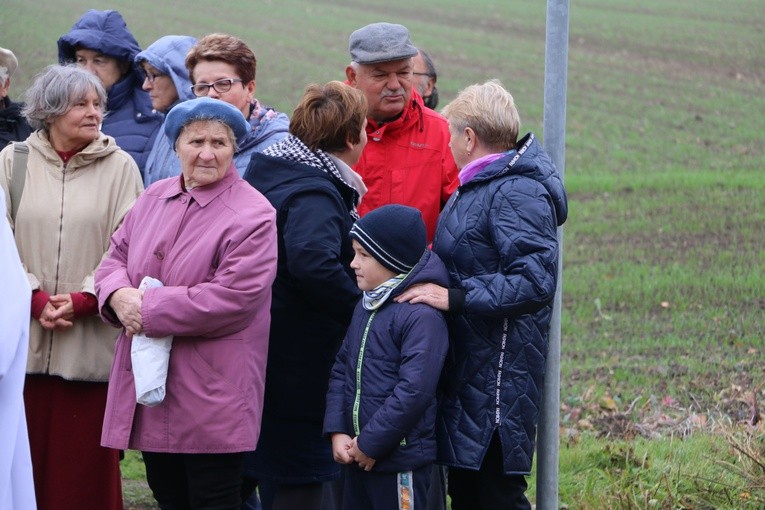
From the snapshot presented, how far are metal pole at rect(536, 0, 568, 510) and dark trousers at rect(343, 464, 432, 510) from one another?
0.50 m

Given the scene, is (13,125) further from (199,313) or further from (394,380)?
(394,380)

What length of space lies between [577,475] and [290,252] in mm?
2010

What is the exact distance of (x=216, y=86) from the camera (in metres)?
4.82

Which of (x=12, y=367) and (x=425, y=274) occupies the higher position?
(x=425, y=274)

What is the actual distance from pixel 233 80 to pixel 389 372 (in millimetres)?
1684

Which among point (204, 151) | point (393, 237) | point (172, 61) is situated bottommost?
point (393, 237)

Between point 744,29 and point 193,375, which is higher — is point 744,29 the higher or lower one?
the higher one

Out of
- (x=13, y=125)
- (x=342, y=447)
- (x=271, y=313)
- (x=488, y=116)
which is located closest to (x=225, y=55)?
(x=13, y=125)

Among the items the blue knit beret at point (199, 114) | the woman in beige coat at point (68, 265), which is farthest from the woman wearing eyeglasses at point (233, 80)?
the blue knit beret at point (199, 114)

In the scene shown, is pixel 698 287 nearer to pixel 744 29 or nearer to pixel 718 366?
pixel 718 366

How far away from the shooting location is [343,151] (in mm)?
4250

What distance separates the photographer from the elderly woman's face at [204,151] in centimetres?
400

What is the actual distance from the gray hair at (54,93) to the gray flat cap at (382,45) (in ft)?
3.61

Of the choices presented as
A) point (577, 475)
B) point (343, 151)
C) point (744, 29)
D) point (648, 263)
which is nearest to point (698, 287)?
point (648, 263)
